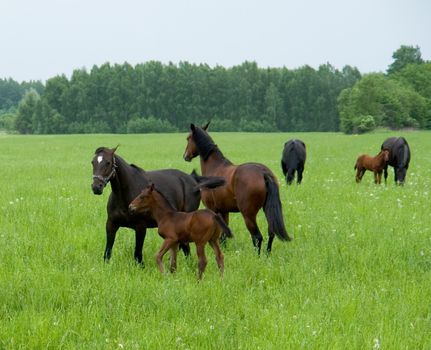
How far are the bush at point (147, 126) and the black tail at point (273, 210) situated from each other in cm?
10692

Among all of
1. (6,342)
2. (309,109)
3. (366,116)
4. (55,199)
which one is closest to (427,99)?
(366,116)

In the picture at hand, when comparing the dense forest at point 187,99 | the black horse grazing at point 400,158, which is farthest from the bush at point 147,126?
the black horse grazing at point 400,158

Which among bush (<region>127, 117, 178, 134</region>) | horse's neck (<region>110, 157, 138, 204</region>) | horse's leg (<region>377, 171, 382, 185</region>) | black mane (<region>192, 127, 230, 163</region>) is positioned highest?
bush (<region>127, 117, 178, 134</region>)

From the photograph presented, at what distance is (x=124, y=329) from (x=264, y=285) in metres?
2.28

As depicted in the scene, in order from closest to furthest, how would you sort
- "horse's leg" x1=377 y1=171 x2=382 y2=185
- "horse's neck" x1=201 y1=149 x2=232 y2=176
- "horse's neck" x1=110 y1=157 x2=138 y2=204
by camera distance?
"horse's neck" x1=110 y1=157 x2=138 y2=204, "horse's neck" x1=201 y1=149 x2=232 y2=176, "horse's leg" x1=377 y1=171 x2=382 y2=185

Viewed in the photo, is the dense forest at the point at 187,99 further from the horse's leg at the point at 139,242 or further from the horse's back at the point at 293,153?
the horse's leg at the point at 139,242

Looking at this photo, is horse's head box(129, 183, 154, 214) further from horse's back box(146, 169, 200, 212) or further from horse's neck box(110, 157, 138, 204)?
horse's back box(146, 169, 200, 212)

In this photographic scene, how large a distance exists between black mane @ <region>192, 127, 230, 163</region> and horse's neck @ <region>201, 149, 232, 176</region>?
47mm

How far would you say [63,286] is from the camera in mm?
6137

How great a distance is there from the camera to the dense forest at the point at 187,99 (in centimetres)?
11881

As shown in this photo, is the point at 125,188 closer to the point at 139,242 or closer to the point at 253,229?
the point at 139,242

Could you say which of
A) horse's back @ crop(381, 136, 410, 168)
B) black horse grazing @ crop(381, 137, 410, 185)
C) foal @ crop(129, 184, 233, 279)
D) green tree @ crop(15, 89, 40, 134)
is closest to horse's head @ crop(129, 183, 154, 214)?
foal @ crop(129, 184, 233, 279)

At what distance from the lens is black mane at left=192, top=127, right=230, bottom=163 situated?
31.7 feet

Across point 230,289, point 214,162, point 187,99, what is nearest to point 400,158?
point 214,162
